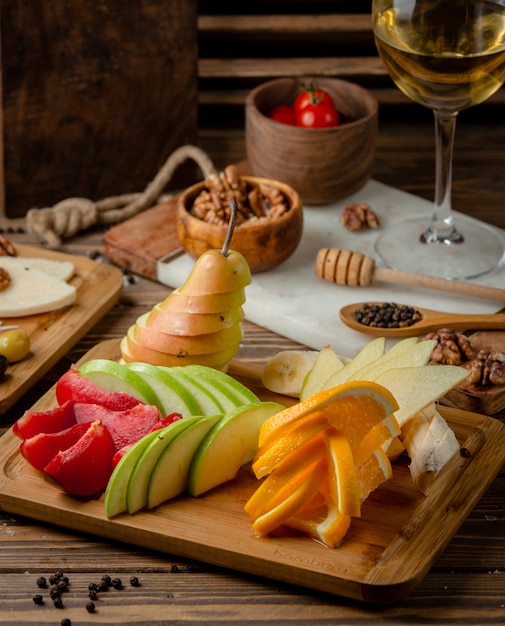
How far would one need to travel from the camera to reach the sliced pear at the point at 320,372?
179 cm

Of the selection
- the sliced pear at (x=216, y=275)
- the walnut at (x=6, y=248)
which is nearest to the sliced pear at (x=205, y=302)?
the sliced pear at (x=216, y=275)

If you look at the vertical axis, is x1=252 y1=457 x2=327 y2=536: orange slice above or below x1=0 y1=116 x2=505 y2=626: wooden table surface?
above

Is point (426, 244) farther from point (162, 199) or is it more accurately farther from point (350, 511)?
point (350, 511)

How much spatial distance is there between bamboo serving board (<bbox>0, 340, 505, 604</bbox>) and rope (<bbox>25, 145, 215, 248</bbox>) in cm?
84

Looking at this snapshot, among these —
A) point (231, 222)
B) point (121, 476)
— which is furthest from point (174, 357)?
point (121, 476)

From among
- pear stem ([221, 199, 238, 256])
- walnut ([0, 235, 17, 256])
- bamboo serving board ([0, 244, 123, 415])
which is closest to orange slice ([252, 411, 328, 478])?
pear stem ([221, 199, 238, 256])

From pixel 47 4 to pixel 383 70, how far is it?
101 cm

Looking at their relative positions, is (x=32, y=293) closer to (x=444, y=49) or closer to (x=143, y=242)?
(x=143, y=242)

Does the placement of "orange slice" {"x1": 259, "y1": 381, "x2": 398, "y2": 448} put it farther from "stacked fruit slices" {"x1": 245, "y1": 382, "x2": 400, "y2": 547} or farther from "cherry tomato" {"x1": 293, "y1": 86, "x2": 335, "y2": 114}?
"cherry tomato" {"x1": 293, "y1": 86, "x2": 335, "y2": 114}

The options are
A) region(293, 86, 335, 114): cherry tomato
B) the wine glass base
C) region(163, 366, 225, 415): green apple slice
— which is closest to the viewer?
region(163, 366, 225, 415): green apple slice

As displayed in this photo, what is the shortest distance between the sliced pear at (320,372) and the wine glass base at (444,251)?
1.69 ft

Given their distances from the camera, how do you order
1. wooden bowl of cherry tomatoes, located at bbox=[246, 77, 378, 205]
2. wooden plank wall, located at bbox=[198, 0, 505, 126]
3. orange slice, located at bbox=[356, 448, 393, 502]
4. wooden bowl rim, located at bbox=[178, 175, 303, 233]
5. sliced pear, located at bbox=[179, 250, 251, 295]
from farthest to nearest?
wooden plank wall, located at bbox=[198, 0, 505, 126], wooden bowl of cherry tomatoes, located at bbox=[246, 77, 378, 205], wooden bowl rim, located at bbox=[178, 175, 303, 233], sliced pear, located at bbox=[179, 250, 251, 295], orange slice, located at bbox=[356, 448, 393, 502]

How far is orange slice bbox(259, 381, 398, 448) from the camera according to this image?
151 centimetres

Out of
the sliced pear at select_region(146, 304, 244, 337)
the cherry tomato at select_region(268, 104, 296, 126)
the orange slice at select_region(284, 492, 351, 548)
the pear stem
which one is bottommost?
the orange slice at select_region(284, 492, 351, 548)
